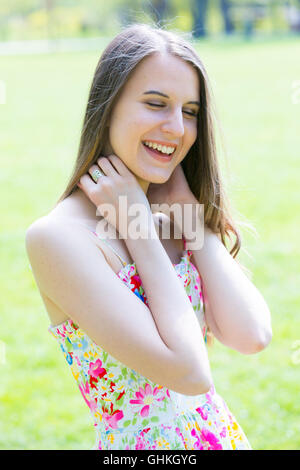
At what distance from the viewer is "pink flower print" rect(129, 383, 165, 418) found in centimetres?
204

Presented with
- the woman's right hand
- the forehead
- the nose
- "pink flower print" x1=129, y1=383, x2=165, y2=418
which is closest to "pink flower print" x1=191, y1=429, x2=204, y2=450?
"pink flower print" x1=129, y1=383, x2=165, y2=418

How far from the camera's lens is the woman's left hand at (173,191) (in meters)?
2.32

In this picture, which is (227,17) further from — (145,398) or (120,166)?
(145,398)

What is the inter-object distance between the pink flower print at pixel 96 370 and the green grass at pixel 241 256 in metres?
0.80

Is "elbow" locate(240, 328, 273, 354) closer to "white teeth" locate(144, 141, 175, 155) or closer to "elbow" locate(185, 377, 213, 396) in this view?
"elbow" locate(185, 377, 213, 396)

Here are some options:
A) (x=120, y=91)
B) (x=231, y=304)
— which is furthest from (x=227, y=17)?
(x=231, y=304)

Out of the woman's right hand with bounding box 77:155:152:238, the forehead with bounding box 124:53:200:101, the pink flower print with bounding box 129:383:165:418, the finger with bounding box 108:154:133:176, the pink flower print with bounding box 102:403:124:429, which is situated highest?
the forehead with bounding box 124:53:200:101

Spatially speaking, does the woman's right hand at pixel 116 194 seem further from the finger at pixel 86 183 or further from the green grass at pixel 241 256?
the green grass at pixel 241 256

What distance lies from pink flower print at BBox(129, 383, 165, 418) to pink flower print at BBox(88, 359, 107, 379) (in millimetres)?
119

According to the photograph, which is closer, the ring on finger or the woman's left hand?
the ring on finger

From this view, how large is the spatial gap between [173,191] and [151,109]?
0.38 m

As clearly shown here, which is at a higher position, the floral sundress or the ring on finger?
the ring on finger

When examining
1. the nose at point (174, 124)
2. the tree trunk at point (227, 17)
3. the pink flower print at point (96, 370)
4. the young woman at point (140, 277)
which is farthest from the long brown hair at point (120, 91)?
the tree trunk at point (227, 17)
